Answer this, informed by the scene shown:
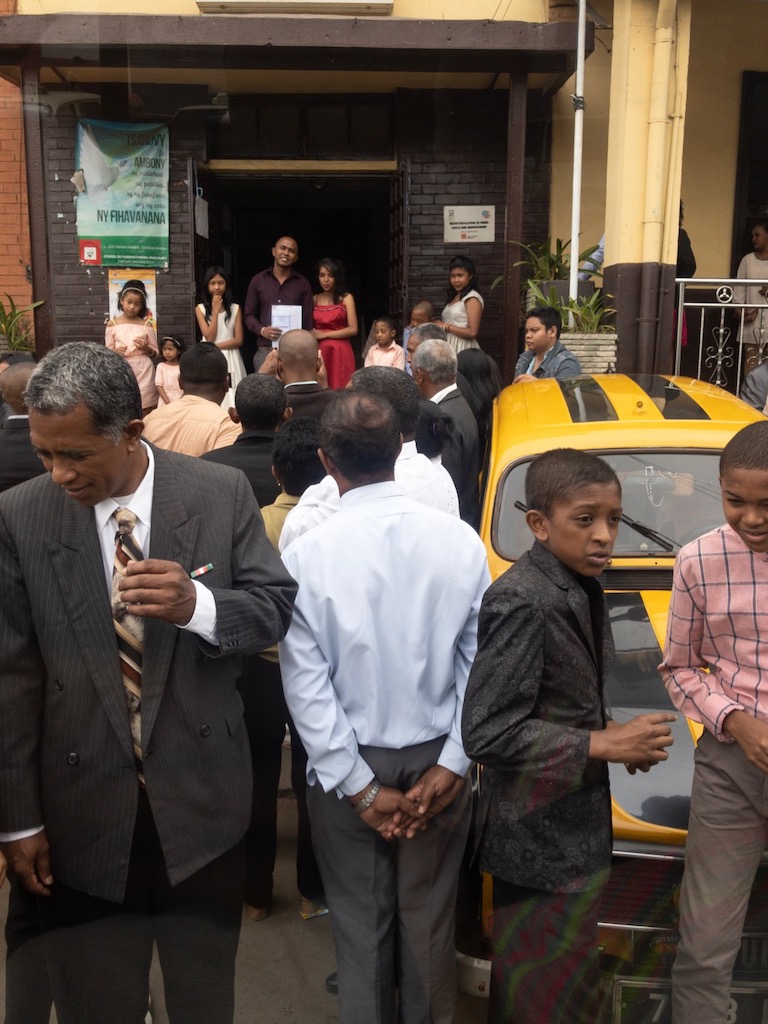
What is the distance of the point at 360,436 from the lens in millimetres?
2523

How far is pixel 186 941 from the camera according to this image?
2.40m

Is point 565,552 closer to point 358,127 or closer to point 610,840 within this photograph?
point 610,840

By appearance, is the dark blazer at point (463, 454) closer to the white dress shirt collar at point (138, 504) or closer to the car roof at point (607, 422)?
the car roof at point (607, 422)

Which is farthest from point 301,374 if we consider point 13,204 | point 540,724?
point 13,204

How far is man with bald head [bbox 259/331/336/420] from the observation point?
485 centimetres

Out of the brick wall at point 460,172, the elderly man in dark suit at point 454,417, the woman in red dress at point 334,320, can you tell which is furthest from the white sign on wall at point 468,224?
the elderly man in dark suit at point 454,417

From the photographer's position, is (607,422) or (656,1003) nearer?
(656,1003)

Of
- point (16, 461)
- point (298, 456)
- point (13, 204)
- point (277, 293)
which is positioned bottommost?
point (16, 461)

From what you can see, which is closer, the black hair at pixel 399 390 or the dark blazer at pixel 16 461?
the black hair at pixel 399 390

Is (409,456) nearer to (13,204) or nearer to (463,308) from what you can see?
(463,308)

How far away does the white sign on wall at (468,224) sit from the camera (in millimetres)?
9680

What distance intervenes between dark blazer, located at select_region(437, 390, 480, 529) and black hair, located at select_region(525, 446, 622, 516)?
2.60m

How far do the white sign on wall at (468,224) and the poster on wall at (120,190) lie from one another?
2.71m

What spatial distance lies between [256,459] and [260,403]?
22 cm
